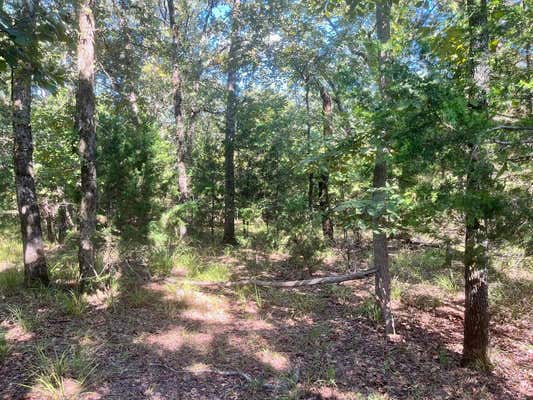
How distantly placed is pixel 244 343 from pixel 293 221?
3.77 metres

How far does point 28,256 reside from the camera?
5848mm

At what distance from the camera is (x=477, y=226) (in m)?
4.03

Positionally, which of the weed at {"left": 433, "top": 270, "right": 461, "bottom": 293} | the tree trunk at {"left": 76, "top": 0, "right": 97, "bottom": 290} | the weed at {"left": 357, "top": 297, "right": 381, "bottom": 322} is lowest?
the weed at {"left": 357, "top": 297, "right": 381, "bottom": 322}

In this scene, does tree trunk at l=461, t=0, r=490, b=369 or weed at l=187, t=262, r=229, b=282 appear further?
weed at l=187, t=262, r=229, b=282

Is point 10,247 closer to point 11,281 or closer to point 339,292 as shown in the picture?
point 11,281

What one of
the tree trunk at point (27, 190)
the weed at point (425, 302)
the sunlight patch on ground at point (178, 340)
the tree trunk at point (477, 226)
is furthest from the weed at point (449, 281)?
the tree trunk at point (27, 190)

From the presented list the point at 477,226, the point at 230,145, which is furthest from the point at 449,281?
the point at 230,145

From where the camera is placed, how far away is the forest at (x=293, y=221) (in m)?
3.07

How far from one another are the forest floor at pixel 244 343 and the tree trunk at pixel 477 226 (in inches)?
17.9

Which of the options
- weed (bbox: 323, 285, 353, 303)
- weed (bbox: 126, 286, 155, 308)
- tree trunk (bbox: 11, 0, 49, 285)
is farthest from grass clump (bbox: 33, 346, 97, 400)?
weed (bbox: 323, 285, 353, 303)

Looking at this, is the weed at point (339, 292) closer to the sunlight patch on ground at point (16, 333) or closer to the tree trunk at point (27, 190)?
the sunlight patch on ground at point (16, 333)

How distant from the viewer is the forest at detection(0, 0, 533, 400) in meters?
3.07

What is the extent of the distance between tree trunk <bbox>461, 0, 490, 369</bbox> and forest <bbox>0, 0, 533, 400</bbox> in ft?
0.08

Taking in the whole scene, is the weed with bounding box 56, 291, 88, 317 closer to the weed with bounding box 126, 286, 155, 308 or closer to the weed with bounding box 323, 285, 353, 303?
the weed with bounding box 126, 286, 155, 308
